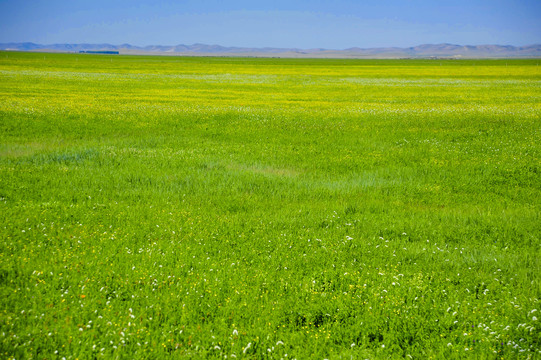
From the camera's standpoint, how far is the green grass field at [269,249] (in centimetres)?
578

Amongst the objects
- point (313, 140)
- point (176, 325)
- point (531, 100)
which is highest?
point (531, 100)

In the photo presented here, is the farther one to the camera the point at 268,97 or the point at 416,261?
the point at 268,97

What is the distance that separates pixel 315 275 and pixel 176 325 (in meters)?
2.73

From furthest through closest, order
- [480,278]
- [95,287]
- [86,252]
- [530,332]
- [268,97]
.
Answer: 1. [268,97]
2. [86,252]
3. [480,278]
4. [95,287]
5. [530,332]

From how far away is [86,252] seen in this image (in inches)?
314

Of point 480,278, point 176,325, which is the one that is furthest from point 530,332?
point 176,325

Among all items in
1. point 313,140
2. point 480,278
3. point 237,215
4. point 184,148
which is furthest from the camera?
point 313,140

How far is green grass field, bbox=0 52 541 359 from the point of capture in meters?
5.78

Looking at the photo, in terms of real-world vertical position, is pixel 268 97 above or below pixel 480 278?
above

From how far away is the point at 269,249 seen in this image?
8.65 m

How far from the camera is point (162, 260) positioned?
25.7ft

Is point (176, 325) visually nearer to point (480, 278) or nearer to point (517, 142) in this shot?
point (480, 278)

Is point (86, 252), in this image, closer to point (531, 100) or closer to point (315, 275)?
point (315, 275)

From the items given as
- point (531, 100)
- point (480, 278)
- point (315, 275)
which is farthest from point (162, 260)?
point (531, 100)
